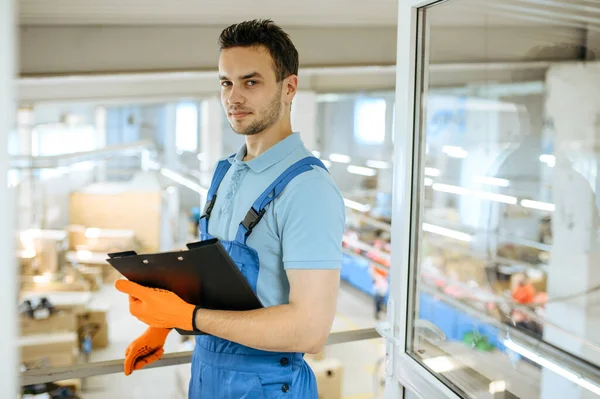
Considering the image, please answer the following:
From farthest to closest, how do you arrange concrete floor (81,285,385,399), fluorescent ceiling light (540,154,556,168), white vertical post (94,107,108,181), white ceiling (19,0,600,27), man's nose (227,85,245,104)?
white vertical post (94,107,108,181), concrete floor (81,285,385,399), fluorescent ceiling light (540,154,556,168), white ceiling (19,0,600,27), man's nose (227,85,245,104)

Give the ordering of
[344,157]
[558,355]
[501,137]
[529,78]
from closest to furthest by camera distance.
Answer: [558,355], [529,78], [501,137], [344,157]

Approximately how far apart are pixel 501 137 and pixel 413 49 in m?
7.07

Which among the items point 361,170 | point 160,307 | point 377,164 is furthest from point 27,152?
point 361,170

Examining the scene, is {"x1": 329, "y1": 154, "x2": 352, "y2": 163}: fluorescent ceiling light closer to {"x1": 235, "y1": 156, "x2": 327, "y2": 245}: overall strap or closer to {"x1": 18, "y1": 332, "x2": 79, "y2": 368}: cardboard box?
{"x1": 18, "y1": 332, "x2": 79, "y2": 368}: cardboard box

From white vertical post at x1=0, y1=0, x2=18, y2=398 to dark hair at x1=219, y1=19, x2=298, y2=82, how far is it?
2.45 ft

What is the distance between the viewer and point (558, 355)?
3.20 m

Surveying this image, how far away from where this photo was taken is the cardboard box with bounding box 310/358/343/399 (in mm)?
5352

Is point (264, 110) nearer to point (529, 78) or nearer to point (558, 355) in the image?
point (558, 355)

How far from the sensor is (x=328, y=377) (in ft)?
17.8

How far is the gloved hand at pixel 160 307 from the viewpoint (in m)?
1.51

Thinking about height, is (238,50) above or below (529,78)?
below

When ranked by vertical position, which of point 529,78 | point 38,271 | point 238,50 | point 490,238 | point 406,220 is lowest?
point 38,271

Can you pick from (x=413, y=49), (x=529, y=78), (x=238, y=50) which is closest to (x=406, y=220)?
(x=413, y=49)

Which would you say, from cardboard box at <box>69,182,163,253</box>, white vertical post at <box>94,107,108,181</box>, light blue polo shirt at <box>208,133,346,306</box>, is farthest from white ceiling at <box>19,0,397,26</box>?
white vertical post at <box>94,107,108,181</box>
